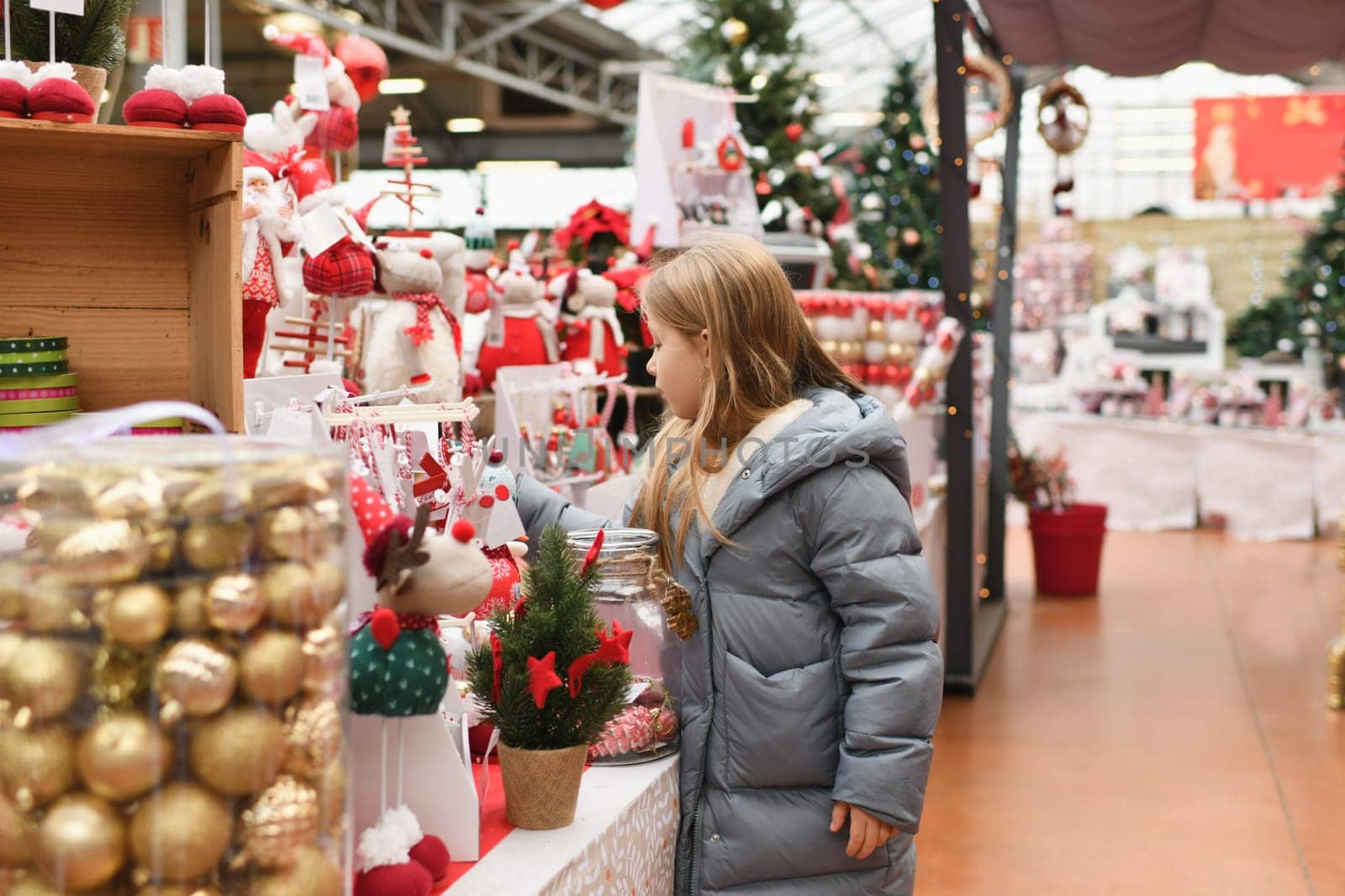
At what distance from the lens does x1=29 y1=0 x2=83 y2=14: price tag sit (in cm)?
153

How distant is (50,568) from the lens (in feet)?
3.15

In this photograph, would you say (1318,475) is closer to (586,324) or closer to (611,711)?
(586,324)

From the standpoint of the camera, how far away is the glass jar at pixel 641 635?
166 centimetres

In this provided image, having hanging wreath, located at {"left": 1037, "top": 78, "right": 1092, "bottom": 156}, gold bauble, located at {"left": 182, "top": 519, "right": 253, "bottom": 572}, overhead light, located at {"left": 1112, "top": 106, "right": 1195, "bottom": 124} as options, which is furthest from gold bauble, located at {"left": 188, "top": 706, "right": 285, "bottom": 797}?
overhead light, located at {"left": 1112, "top": 106, "right": 1195, "bottom": 124}

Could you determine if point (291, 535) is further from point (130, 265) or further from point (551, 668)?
point (130, 265)

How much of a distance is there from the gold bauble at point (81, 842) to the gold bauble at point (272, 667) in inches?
5.1

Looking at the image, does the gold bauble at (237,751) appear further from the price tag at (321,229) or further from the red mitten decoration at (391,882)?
the price tag at (321,229)

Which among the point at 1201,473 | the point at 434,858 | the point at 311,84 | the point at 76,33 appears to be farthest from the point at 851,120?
the point at 434,858

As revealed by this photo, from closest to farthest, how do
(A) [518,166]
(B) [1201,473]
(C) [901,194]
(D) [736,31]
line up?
(D) [736,31] < (C) [901,194] < (B) [1201,473] < (A) [518,166]

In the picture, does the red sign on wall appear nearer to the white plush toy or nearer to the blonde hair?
the white plush toy

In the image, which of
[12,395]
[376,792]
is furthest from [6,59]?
[376,792]

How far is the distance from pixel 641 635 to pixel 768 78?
615cm

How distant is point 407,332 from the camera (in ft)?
8.60

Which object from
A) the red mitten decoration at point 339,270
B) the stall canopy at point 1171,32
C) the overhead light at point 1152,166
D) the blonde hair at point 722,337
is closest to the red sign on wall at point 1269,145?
the overhead light at point 1152,166
